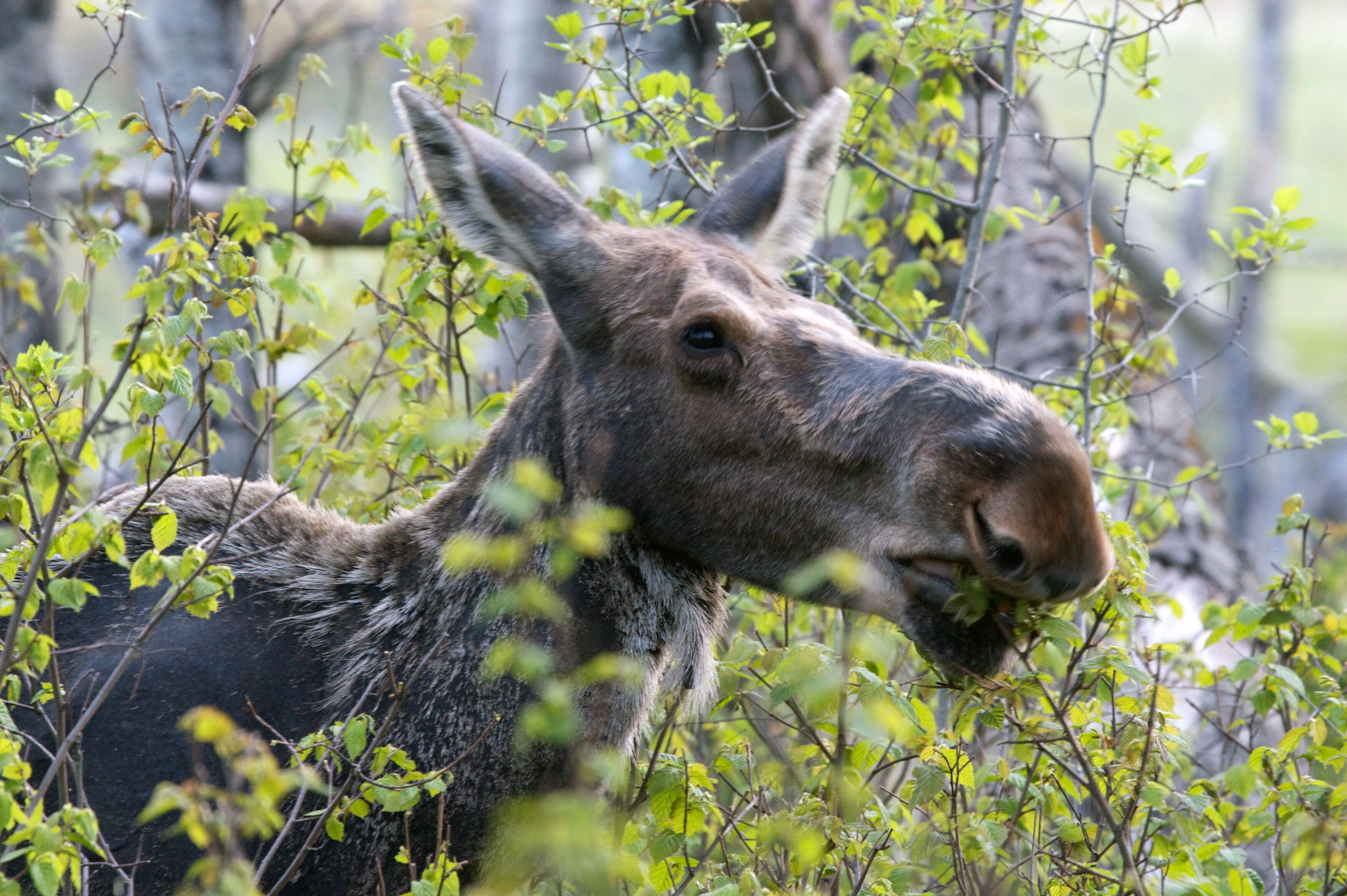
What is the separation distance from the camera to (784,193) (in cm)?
452

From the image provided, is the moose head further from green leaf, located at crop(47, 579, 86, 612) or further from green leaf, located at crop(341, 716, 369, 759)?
green leaf, located at crop(47, 579, 86, 612)

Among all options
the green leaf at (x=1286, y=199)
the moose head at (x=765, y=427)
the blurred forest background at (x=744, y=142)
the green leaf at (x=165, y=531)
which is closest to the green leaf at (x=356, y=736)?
the green leaf at (x=165, y=531)

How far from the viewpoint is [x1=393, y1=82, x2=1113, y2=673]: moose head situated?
2844 mm

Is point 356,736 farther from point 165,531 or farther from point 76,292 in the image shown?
point 76,292

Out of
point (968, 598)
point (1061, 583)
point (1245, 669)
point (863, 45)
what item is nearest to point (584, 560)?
point (968, 598)

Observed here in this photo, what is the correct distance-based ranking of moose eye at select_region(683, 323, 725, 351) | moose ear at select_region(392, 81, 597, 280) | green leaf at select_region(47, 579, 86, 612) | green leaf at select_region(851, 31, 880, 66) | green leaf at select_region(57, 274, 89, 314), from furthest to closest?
green leaf at select_region(851, 31, 880, 66)
moose ear at select_region(392, 81, 597, 280)
moose eye at select_region(683, 323, 725, 351)
green leaf at select_region(57, 274, 89, 314)
green leaf at select_region(47, 579, 86, 612)

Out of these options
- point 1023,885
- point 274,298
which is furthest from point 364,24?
point 1023,885

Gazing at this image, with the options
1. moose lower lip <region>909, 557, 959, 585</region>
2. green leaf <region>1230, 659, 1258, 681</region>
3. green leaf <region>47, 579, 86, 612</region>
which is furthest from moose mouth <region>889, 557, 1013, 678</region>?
green leaf <region>47, 579, 86, 612</region>

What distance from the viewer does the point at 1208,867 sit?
381cm

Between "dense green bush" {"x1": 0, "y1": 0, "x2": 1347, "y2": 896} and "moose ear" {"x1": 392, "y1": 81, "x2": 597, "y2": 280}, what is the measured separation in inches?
18.4

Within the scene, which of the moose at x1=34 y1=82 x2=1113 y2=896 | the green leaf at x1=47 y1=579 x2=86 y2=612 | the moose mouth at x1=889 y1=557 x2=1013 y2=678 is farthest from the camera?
the moose at x1=34 y1=82 x2=1113 y2=896

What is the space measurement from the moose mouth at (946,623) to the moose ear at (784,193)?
5.72 ft

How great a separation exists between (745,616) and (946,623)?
2219 millimetres

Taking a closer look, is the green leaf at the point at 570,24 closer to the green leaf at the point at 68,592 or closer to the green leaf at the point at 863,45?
the green leaf at the point at 863,45
